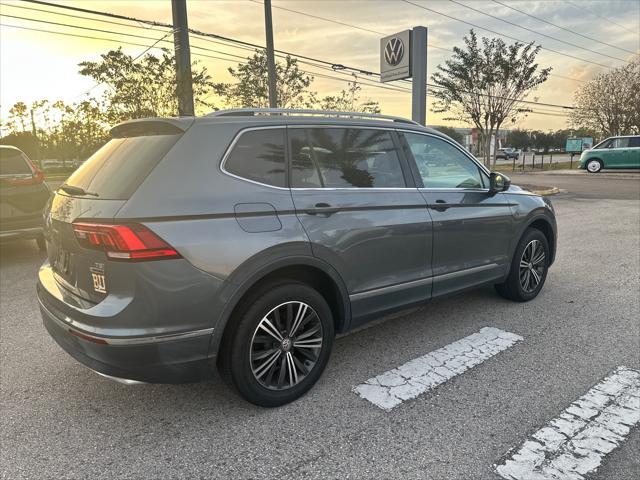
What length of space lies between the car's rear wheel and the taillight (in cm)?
2951

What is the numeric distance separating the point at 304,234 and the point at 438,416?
1364 mm

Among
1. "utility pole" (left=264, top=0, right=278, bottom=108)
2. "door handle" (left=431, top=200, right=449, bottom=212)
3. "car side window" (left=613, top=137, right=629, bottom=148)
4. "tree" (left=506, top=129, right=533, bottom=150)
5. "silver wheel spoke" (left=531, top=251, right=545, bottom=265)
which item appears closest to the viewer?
"door handle" (left=431, top=200, right=449, bottom=212)

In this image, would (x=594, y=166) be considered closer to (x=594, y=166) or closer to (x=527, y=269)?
(x=594, y=166)

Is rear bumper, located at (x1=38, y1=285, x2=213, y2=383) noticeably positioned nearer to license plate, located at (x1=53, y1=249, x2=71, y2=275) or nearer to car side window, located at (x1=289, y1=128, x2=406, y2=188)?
license plate, located at (x1=53, y1=249, x2=71, y2=275)

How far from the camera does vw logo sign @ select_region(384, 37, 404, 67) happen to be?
16094 mm

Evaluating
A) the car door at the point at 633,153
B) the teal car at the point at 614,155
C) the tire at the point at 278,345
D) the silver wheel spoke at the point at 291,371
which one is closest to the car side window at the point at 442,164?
the tire at the point at 278,345

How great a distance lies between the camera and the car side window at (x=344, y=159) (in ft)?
10.0

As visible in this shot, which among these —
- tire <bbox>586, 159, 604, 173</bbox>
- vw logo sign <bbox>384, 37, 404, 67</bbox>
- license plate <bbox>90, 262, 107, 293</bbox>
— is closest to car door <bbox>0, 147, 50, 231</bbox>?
license plate <bbox>90, 262, 107, 293</bbox>

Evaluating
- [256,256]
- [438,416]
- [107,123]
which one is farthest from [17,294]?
[107,123]

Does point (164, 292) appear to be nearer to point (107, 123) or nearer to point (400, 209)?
point (400, 209)

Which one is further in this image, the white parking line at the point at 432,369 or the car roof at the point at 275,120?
the white parking line at the point at 432,369

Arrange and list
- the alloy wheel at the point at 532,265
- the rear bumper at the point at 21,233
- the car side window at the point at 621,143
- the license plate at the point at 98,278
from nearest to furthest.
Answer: the license plate at the point at 98,278 → the alloy wheel at the point at 532,265 → the rear bumper at the point at 21,233 → the car side window at the point at 621,143

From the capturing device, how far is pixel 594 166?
26797 millimetres

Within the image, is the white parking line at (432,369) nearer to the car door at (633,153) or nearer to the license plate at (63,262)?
the license plate at (63,262)
